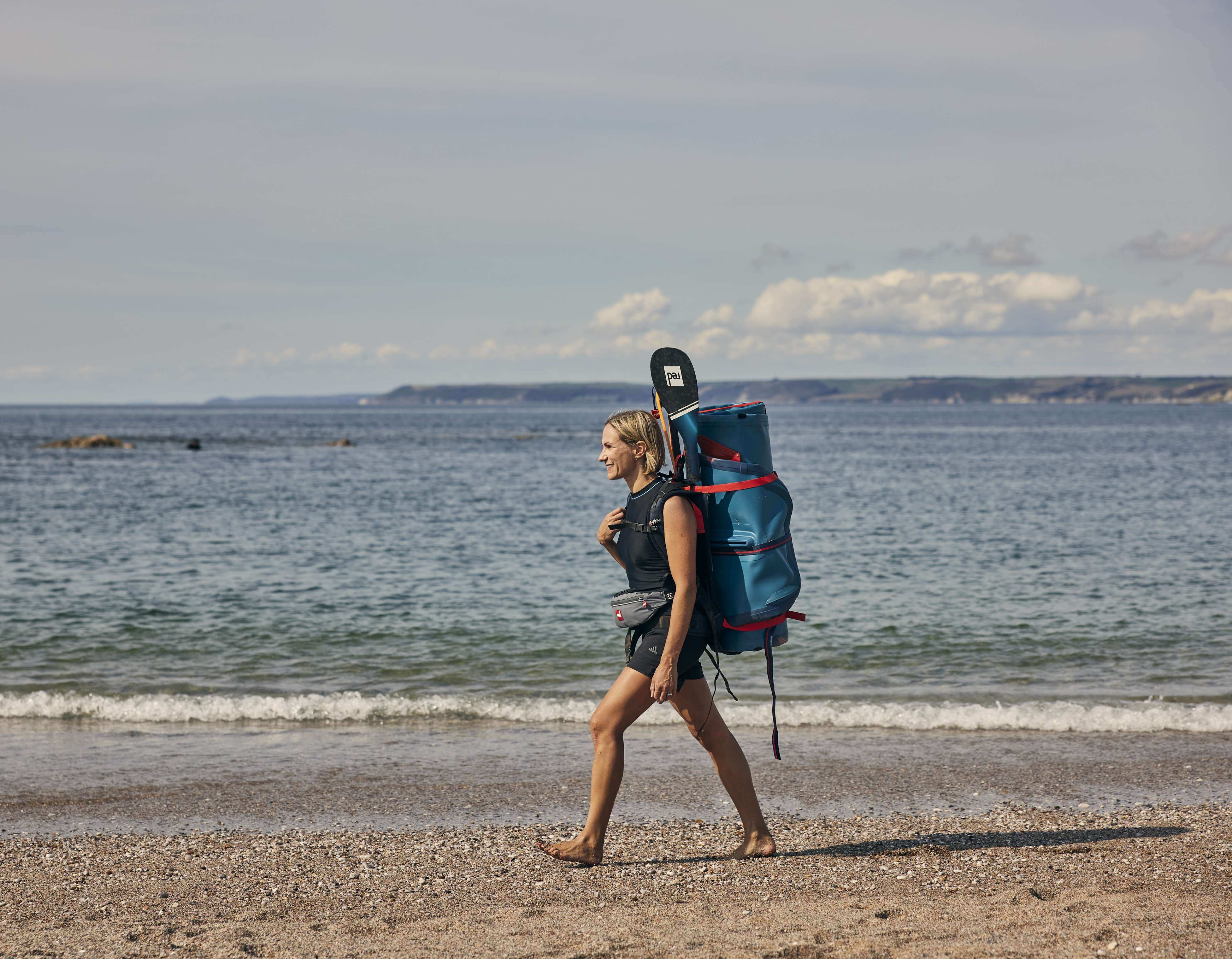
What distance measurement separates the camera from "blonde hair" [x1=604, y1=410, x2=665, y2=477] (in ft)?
16.1

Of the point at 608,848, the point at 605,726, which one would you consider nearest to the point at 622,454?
the point at 605,726

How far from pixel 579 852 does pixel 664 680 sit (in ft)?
4.13

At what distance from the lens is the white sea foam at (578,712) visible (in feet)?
29.6

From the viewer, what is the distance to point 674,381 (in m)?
4.77

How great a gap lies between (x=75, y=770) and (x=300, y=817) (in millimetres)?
2204

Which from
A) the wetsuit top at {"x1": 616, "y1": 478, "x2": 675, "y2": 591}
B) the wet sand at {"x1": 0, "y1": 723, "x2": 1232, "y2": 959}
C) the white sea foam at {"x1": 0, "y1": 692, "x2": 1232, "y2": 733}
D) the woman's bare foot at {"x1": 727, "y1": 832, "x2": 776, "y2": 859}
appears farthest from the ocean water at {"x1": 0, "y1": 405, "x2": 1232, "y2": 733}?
the wetsuit top at {"x1": 616, "y1": 478, "x2": 675, "y2": 591}

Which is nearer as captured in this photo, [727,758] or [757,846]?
[727,758]

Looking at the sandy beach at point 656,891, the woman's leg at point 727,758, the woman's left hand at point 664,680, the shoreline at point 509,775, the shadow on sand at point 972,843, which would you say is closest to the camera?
the sandy beach at point 656,891

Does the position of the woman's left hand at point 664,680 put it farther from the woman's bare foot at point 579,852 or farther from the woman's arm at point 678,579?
the woman's bare foot at point 579,852

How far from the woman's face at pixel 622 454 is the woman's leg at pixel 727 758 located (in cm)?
105

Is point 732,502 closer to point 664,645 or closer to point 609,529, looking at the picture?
point 609,529

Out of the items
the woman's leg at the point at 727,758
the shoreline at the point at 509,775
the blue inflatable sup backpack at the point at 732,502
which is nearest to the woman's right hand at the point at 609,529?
the blue inflatable sup backpack at the point at 732,502

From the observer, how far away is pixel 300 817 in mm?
6633

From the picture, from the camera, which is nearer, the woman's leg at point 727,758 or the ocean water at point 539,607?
the woman's leg at point 727,758
